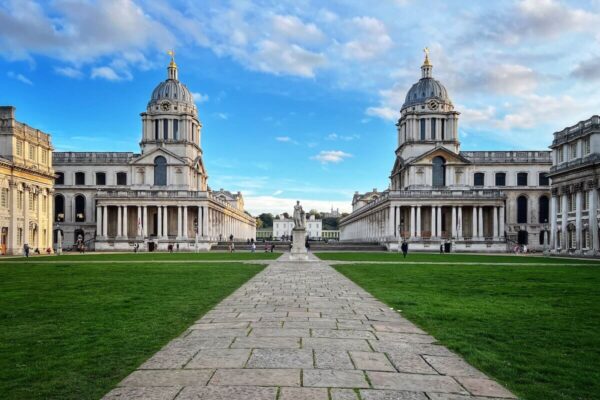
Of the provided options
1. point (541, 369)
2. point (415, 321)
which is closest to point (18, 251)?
point (415, 321)

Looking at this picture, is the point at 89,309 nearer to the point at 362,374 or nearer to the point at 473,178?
the point at 362,374

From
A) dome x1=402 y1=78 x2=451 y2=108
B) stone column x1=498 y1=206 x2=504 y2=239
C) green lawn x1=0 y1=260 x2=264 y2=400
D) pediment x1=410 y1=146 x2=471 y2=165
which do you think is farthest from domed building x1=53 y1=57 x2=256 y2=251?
green lawn x1=0 y1=260 x2=264 y2=400

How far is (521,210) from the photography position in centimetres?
9331

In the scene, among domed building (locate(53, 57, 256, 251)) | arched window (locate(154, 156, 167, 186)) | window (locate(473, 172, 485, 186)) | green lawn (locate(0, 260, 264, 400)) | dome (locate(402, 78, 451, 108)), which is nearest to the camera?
green lawn (locate(0, 260, 264, 400))

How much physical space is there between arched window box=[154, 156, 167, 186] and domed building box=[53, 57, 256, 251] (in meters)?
0.17

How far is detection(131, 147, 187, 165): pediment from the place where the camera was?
89.2 m

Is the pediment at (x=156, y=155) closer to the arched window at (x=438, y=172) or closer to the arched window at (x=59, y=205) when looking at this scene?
the arched window at (x=59, y=205)

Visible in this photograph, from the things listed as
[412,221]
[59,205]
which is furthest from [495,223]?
[59,205]

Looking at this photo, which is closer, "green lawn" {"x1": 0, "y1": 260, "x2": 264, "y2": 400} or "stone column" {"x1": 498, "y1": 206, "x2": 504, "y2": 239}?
"green lawn" {"x1": 0, "y1": 260, "x2": 264, "y2": 400}

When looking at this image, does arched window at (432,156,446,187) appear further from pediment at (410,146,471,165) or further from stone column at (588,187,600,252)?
stone column at (588,187,600,252)

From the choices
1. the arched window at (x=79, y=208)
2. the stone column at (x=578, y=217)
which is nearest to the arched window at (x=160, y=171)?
the arched window at (x=79, y=208)

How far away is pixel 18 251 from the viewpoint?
192 feet

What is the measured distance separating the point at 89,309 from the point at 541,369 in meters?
10.6

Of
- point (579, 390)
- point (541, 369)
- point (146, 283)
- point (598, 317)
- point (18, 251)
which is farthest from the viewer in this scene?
point (18, 251)
